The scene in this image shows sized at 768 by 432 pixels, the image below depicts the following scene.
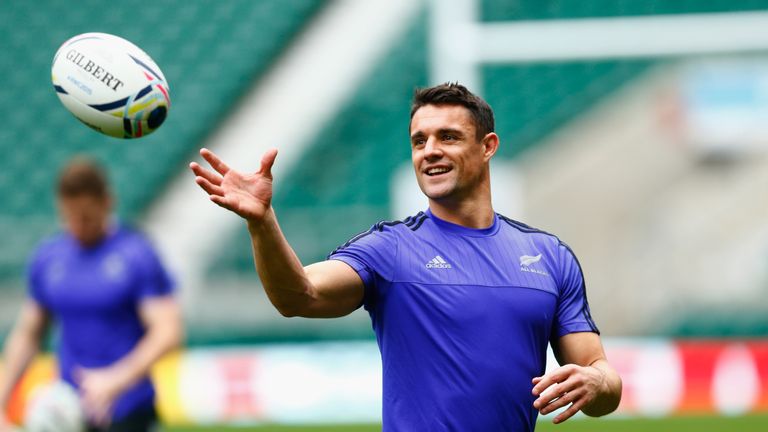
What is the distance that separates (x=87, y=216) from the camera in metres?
6.60

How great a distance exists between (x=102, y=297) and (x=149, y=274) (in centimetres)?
28

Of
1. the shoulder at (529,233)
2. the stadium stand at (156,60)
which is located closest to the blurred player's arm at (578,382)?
the shoulder at (529,233)

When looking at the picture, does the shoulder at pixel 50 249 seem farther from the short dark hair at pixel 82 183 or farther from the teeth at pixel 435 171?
the teeth at pixel 435 171

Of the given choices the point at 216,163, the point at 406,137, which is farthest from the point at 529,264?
the point at 406,137

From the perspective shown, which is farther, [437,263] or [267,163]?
[437,263]

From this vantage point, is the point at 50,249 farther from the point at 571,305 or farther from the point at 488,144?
the point at 571,305

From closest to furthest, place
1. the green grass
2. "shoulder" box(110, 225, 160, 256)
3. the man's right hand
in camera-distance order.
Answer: the man's right hand
"shoulder" box(110, 225, 160, 256)
the green grass

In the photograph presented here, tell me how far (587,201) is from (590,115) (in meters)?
1.20

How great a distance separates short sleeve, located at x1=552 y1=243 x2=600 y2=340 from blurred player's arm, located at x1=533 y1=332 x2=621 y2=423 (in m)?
0.03

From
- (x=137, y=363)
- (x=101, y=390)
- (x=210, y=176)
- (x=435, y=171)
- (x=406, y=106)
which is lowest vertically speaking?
(x=101, y=390)

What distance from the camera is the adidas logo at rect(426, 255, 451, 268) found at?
4.26 meters

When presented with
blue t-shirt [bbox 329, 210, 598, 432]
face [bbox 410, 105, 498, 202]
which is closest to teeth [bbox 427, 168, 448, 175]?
face [bbox 410, 105, 498, 202]

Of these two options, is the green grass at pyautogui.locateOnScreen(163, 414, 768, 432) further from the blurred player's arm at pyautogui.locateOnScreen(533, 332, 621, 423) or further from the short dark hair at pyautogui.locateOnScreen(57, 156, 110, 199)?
the blurred player's arm at pyautogui.locateOnScreen(533, 332, 621, 423)

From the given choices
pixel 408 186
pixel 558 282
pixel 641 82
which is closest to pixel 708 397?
pixel 408 186
